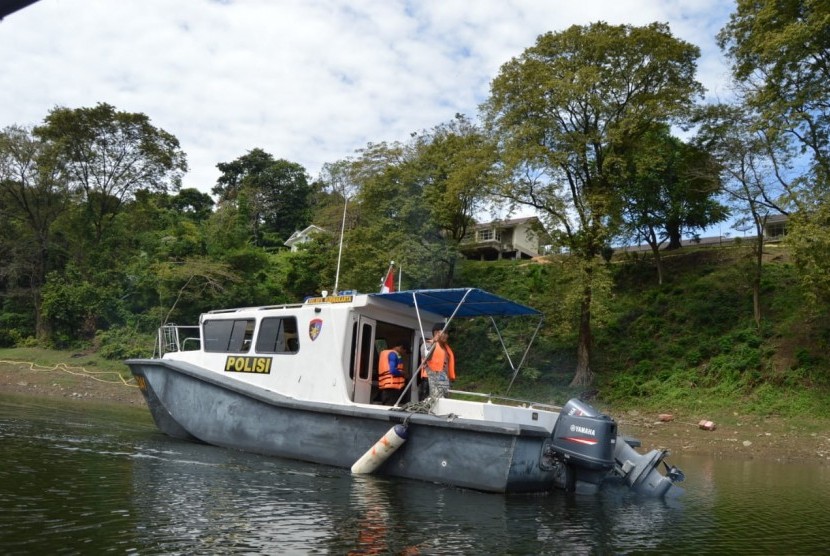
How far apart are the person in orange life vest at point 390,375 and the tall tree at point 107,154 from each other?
31337 mm

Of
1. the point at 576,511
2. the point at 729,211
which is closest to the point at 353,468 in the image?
the point at 576,511

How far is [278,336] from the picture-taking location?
11.4 metres

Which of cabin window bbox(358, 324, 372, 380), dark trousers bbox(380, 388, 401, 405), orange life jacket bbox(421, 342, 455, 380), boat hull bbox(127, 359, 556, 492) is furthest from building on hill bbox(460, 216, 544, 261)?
orange life jacket bbox(421, 342, 455, 380)

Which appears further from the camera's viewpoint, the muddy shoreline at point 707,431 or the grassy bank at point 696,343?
the grassy bank at point 696,343

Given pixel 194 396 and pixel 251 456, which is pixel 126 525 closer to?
pixel 251 456

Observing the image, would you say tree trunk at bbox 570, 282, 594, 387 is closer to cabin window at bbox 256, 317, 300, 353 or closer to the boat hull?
cabin window at bbox 256, 317, 300, 353

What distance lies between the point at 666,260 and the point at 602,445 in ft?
83.8

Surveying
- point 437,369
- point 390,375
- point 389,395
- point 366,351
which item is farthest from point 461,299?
point 389,395

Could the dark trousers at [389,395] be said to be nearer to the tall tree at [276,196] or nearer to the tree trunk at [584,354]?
the tree trunk at [584,354]

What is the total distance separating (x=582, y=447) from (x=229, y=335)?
6.29 meters

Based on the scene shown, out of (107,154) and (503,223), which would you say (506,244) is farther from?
(107,154)

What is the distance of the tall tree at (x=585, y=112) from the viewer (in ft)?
75.7

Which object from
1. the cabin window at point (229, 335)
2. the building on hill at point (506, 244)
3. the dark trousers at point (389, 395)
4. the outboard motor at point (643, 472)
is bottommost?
the outboard motor at point (643, 472)

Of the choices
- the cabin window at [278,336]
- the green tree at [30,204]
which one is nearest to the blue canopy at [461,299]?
the cabin window at [278,336]
